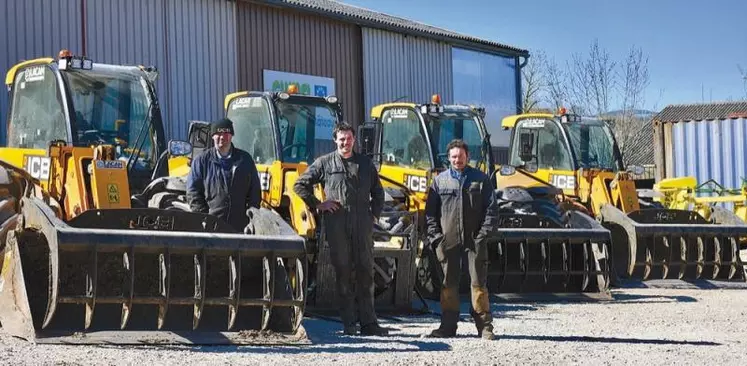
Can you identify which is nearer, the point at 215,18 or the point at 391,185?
the point at 391,185

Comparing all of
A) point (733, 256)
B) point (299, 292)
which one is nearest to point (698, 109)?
point (733, 256)

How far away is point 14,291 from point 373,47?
16.8 m

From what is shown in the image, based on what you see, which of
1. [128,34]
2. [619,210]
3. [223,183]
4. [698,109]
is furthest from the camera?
[698,109]

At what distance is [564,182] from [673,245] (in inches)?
87.5

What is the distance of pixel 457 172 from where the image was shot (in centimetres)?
911

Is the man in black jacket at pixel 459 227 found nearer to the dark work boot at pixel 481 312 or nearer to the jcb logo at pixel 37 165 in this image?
the dark work boot at pixel 481 312

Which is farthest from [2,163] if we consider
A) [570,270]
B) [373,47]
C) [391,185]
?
[373,47]

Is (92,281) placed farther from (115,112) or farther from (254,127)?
(254,127)

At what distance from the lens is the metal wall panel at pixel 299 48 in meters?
20.5

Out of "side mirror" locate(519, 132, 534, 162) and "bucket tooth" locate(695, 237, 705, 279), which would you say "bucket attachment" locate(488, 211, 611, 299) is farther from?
"bucket tooth" locate(695, 237, 705, 279)

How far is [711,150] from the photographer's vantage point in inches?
942

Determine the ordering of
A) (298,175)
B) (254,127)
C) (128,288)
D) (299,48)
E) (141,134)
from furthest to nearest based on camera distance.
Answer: (299,48) → (254,127) → (298,175) → (141,134) → (128,288)

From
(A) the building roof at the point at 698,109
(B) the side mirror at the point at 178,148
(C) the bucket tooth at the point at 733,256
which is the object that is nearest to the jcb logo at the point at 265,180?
(B) the side mirror at the point at 178,148

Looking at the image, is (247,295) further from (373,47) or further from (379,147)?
(373,47)
